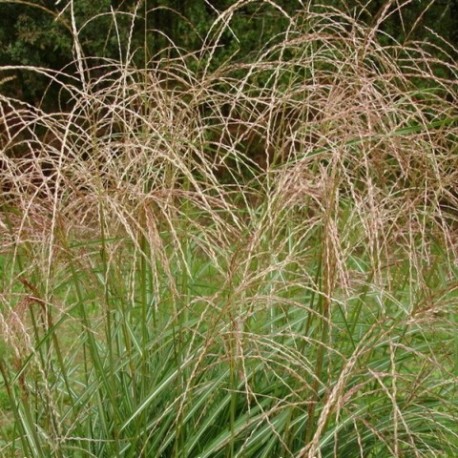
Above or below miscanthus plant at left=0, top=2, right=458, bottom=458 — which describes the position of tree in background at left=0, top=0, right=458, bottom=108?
below

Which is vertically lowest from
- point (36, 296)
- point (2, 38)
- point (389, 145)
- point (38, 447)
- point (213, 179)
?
point (2, 38)

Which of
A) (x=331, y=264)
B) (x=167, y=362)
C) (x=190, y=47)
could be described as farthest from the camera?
(x=190, y=47)

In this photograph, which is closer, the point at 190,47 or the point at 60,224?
the point at 60,224

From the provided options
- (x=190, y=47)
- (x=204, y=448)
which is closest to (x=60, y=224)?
(x=204, y=448)

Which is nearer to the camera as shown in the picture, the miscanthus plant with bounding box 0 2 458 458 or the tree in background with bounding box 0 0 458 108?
the miscanthus plant with bounding box 0 2 458 458

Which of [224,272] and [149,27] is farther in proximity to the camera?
[149,27]

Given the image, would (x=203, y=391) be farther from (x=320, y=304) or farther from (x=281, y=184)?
(x=281, y=184)

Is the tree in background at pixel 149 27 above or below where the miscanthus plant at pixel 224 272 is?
below

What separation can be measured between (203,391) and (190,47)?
7.91 m

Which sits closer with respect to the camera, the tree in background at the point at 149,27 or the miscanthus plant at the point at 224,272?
the miscanthus plant at the point at 224,272

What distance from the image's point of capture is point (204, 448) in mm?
2643

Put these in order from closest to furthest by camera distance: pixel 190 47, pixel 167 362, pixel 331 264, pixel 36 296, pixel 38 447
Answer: pixel 331 264
pixel 36 296
pixel 38 447
pixel 167 362
pixel 190 47

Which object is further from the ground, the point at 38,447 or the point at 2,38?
the point at 38,447

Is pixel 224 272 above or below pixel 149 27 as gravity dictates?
above
